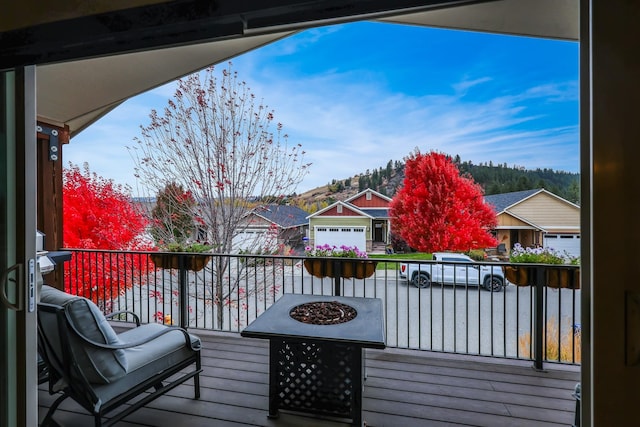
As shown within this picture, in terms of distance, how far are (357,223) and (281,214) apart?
185cm

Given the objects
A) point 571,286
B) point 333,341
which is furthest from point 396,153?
point 333,341

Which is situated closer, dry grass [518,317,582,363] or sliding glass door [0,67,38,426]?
sliding glass door [0,67,38,426]

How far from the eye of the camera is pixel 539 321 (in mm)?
2922

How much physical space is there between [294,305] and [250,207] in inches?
139

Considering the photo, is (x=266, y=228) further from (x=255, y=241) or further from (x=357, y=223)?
(x=357, y=223)

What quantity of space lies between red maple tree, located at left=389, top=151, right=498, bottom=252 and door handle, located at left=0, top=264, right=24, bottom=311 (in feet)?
20.6

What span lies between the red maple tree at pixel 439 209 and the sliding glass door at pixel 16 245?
626cm

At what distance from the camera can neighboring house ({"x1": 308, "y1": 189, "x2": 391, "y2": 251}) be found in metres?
6.95

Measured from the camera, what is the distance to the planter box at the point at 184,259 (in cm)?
394

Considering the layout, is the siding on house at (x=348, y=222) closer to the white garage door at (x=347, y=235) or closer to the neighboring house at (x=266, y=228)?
the white garage door at (x=347, y=235)

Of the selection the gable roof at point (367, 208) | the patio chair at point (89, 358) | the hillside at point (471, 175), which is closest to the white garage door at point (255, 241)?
the hillside at point (471, 175)

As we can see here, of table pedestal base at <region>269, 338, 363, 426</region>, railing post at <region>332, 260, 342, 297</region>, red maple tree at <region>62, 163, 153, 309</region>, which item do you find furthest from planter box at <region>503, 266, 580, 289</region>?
red maple tree at <region>62, 163, 153, 309</region>

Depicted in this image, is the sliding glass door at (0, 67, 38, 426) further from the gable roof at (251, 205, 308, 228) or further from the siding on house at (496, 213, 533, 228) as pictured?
the siding on house at (496, 213, 533, 228)
